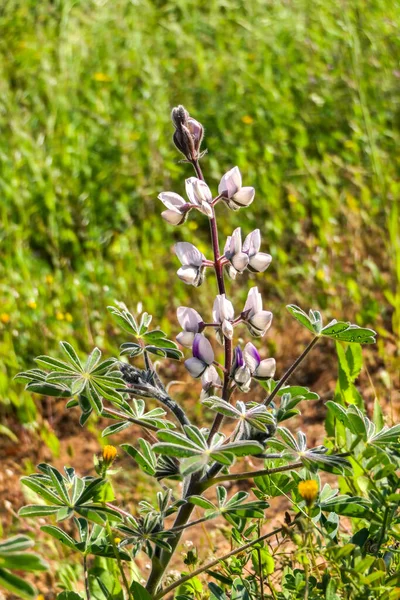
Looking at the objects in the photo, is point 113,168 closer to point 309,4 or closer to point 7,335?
point 7,335

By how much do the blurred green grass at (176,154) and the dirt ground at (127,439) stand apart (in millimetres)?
144

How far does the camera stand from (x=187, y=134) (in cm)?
145

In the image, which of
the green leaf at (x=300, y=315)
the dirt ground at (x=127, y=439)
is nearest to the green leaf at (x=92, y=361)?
the green leaf at (x=300, y=315)

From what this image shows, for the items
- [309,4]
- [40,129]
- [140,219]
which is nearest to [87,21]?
[40,129]

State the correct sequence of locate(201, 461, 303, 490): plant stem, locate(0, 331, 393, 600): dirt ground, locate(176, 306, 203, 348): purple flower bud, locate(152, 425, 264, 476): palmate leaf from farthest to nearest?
locate(0, 331, 393, 600): dirt ground → locate(176, 306, 203, 348): purple flower bud → locate(201, 461, 303, 490): plant stem → locate(152, 425, 264, 476): palmate leaf

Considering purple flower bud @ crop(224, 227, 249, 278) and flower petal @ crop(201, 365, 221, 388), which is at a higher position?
purple flower bud @ crop(224, 227, 249, 278)

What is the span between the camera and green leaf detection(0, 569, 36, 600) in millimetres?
1069

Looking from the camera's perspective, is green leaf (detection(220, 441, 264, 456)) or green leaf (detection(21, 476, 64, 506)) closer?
green leaf (detection(220, 441, 264, 456))

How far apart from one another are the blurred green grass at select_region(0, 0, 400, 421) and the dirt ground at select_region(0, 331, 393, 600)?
144 millimetres

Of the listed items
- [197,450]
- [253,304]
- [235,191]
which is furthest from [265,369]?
[235,191]

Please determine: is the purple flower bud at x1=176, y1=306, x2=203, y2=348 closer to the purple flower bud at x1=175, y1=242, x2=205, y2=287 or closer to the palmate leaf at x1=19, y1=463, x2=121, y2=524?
the purple flower bud at x1=175, y1=242, x2=205, y2=287

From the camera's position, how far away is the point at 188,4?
214 inches

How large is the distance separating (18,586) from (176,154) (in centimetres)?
345

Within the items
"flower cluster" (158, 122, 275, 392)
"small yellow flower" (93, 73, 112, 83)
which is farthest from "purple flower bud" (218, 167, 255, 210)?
"small yellow flower" (93, 73, 112, 83)
